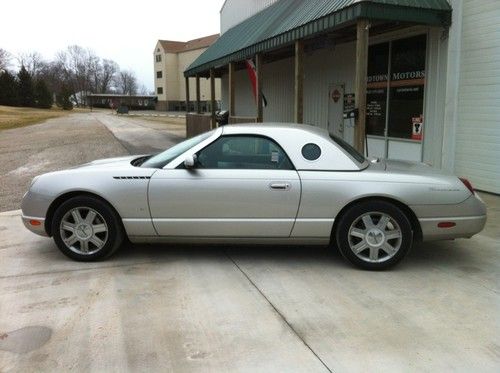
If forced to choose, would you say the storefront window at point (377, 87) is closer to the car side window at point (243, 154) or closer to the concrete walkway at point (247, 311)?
the concrete walkway at point (247, 311)

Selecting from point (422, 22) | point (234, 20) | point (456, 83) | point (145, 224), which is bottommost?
point (145, 224)

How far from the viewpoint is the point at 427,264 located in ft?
→ 16.8

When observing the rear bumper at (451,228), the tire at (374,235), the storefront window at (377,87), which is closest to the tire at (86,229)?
the tire at (374,235)

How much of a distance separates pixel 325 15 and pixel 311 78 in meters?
6.20

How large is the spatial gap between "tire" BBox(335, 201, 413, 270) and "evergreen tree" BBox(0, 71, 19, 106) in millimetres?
87761

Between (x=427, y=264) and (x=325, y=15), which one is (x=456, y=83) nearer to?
(x=325, y=15)

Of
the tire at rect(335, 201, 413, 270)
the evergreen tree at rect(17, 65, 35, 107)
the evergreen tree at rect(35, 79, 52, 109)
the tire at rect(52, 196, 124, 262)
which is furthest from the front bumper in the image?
the evergreen tree at rect(35, 79, 52, 109)

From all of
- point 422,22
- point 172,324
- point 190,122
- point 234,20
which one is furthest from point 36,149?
point 172,324

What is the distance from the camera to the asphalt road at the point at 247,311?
3291 mm

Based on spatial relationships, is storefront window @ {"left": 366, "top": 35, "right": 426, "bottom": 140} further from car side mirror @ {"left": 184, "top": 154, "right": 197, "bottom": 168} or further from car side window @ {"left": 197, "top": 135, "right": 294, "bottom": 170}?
car side mirror @ {"left": 184, "top": 154, "right": 197, "bottom": 168}

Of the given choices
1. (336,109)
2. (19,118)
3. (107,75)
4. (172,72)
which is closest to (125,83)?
(107,75)

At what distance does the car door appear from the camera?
4.90m

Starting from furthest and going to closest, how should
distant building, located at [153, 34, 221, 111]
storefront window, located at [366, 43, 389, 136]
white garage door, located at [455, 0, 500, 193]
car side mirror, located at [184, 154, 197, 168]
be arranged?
distant building, located at [153, 34, 221, 111], storefront window, located at [366, 43, 389, 136], white garage door, located at [455, 0, 500, 193], car side mirror, located at [184, 154, 197, 168]

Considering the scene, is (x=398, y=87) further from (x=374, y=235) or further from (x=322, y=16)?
(x=374, y=235)
